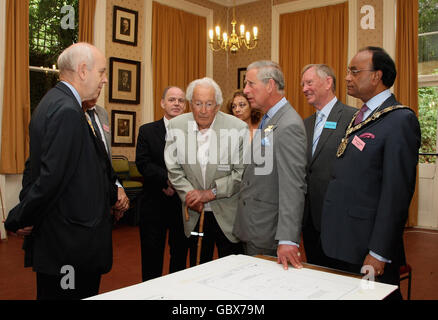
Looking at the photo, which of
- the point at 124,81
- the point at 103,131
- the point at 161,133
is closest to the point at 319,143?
the point at 161,133

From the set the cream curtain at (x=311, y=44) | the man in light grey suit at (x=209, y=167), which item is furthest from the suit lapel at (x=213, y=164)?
the cream curtain at (x=311, y=44)

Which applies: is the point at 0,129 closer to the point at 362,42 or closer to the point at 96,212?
the point at 96,212

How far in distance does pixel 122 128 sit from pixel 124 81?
806 mm

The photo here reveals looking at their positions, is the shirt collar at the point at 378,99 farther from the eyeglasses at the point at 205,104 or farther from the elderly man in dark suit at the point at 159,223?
the elderly man in dark suit at the point at 159,223

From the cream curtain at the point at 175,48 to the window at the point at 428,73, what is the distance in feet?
13.0

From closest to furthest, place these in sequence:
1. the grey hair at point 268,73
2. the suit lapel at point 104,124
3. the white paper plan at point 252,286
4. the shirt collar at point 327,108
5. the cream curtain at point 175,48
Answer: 1. the white paper plan at point 252,286
2. the grey hair at point 268,73
3. the suit lapel at point 104,124
4. the shirt collar at point 327,108
5. the cream curtain at point 175,48

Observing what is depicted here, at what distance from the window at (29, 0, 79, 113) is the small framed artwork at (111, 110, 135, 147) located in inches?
44.3

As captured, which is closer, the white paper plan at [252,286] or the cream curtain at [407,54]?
the white paper plan at [252,286]

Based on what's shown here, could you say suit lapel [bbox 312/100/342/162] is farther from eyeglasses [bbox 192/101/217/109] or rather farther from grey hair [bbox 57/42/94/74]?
grey hair [bbox 57/42/94/74]

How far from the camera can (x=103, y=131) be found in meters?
2.52

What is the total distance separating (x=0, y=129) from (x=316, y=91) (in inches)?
179

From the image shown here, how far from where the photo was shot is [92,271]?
5.70ft

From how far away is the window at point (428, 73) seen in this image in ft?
21.3

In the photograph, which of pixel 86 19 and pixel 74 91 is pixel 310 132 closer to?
pixel 74 91
